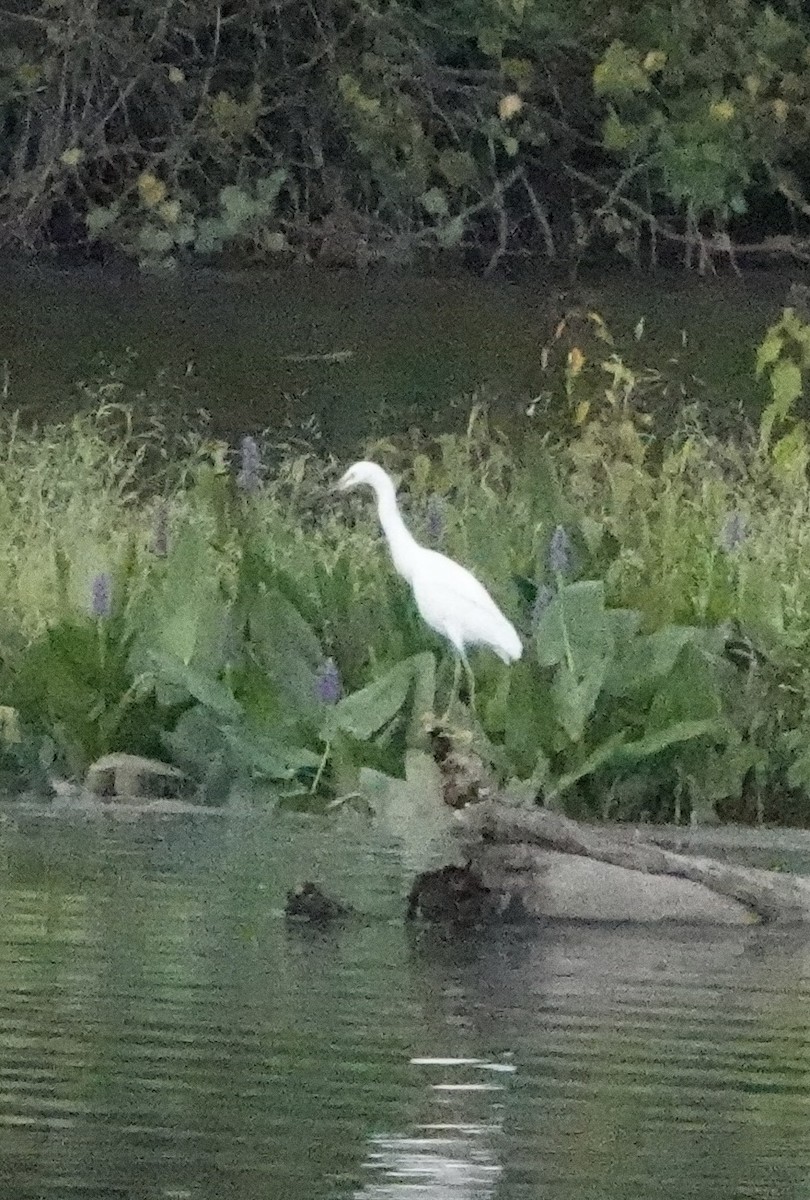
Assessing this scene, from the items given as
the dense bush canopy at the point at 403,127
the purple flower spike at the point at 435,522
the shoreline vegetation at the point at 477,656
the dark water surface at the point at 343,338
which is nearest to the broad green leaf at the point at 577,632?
the shoreline vegetation at the point at 477,656

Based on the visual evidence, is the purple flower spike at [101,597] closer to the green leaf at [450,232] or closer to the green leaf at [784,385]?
the green leaf at [784,385]

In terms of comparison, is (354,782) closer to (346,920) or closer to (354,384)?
(346,920)

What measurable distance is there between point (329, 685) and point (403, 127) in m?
20.5

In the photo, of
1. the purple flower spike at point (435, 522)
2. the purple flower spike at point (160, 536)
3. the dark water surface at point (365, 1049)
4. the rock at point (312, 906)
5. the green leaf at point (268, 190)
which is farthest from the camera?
the green leaf at point (268, 190)

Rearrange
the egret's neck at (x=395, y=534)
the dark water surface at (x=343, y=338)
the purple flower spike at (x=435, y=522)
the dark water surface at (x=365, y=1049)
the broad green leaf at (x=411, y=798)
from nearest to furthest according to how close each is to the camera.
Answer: the dark water surface at (x=365, y=1049) < the broad green leaf at (x=411, y=798) < the egret's neck at (x=395, y=534) < the purple flower spike at (x=435, y=522) < the dark water surface at (x=343, y=338)

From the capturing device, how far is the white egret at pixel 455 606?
27.4 feet

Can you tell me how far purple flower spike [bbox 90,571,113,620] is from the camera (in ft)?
28.9

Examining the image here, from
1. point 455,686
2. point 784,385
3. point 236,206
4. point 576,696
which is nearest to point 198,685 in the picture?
point 455,686

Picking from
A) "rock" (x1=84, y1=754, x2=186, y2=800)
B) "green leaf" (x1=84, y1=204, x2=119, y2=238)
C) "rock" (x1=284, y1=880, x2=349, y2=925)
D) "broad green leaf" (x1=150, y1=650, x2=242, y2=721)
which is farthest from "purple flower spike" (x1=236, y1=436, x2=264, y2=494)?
"green leaf" (x1=84, y1=204, x2=119, y2=238)

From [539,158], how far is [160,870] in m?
23.3

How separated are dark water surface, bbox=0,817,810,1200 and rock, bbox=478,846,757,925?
0.06 meters

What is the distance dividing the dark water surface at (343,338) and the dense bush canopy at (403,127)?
0.66 m

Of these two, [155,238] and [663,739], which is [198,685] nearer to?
[663,739]

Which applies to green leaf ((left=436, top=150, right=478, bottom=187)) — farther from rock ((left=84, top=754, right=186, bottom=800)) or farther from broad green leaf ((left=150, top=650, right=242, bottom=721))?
rock ((left=84, top=754, right=186, bottom=800))
